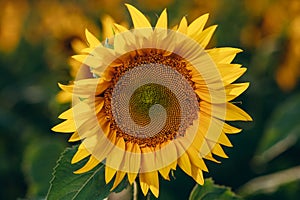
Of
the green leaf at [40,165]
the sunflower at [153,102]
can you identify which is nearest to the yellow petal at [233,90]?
the sunflower at [153,102]

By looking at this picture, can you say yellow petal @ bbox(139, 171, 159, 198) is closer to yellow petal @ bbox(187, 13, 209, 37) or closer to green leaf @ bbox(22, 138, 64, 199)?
yellow petal @ bbox(187, 13, 209, 37)

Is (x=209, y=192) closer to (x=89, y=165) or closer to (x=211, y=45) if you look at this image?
(x=89, y=165)

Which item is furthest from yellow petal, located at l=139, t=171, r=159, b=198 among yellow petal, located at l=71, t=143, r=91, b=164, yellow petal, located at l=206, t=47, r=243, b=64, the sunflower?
yellow petal, located at l=206, t=47, r=243, b=64

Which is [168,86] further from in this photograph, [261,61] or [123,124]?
[261,61]

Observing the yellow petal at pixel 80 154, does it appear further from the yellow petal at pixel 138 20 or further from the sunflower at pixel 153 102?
the yellow petal at pixel 138 20

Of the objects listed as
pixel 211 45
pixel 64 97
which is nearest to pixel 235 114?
pixel 64 97

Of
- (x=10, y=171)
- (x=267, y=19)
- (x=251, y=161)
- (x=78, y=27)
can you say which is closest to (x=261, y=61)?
(x=267, y=19)
